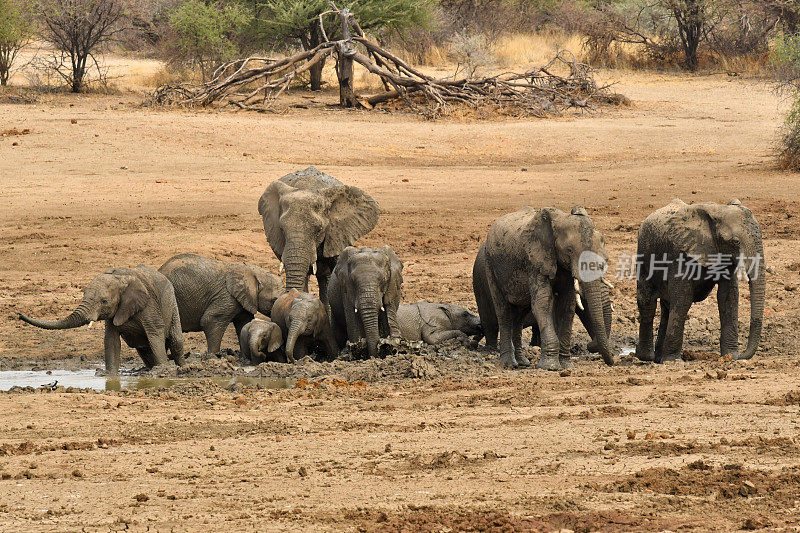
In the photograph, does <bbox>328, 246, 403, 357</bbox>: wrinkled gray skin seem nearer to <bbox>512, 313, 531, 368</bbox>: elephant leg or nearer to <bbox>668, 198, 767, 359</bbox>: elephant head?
<bbox>512, 313, 531, 368</bbox>: elephant leg

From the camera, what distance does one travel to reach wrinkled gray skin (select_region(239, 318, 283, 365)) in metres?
11.1

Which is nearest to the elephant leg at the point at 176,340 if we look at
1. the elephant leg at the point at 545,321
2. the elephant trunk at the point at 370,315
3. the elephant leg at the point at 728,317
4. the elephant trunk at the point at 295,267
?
the elephant trunk at the point at 295,267

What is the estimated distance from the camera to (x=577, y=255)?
10336 millimetres

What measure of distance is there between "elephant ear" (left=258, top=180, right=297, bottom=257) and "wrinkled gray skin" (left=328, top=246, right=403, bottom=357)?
3.21ft

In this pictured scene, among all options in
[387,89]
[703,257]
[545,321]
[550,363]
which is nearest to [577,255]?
[545,321]

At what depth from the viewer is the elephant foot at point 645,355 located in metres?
11.7

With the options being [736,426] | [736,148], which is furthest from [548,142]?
[736,426]

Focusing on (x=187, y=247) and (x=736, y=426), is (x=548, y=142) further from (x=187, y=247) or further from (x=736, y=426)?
(x=736, y=426)

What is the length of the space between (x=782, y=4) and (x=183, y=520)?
2794cm

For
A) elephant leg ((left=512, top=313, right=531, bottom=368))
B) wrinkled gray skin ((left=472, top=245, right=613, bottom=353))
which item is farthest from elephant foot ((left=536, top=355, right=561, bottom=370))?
wrinkled gray skin ((left=472, top=245, right=613, bottom=353))

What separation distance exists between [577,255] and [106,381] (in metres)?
4.19

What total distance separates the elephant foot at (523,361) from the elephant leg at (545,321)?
1.43 feet

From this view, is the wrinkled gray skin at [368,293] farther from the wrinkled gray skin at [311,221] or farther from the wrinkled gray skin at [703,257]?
the wrinkled gray skin at [703,257]

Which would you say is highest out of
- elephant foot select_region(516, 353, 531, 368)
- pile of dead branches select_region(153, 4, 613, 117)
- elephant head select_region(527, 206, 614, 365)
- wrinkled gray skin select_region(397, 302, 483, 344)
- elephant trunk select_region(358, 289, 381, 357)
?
pile of dead branches select_region(153, 4, 613, 117)
